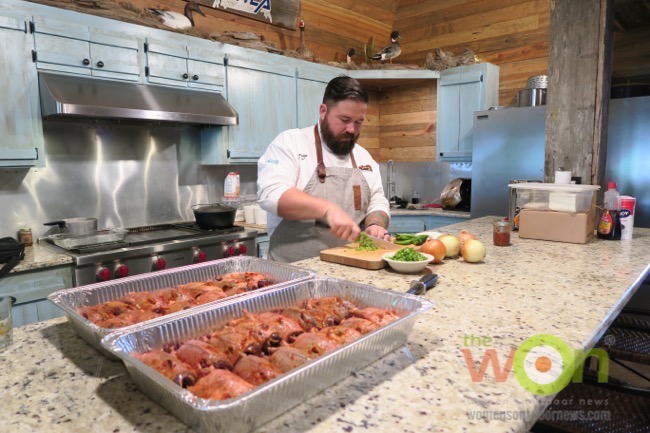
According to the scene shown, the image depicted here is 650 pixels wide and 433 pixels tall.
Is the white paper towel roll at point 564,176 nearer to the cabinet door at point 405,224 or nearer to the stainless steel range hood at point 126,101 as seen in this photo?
the cabinet door at point 405,224

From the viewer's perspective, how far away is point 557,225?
239 cm

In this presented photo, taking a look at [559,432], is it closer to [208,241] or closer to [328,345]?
[328,345]

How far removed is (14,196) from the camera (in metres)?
3.05

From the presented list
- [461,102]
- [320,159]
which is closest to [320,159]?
[320,159]

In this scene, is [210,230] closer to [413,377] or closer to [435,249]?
[435,249]

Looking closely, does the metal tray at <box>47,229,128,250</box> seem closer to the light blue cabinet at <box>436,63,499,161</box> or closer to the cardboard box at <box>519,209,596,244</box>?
the cardboard box at <box>519,209,596,244</box>

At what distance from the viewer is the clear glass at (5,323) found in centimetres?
108

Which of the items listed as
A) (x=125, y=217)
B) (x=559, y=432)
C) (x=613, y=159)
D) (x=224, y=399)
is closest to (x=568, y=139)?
(x=613, y=159)

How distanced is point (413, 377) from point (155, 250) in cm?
239

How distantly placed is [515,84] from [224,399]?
477 cm

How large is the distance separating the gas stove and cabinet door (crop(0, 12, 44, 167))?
631 mm

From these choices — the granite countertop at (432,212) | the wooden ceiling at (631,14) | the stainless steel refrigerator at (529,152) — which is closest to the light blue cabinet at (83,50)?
the granite countertop at (432,212)

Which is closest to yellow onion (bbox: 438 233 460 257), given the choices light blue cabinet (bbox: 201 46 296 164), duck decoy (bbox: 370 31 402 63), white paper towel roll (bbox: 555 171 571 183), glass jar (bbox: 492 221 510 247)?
glass jar (bbox: 492 221 510 247)

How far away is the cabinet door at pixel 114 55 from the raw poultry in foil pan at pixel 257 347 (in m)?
2.60
